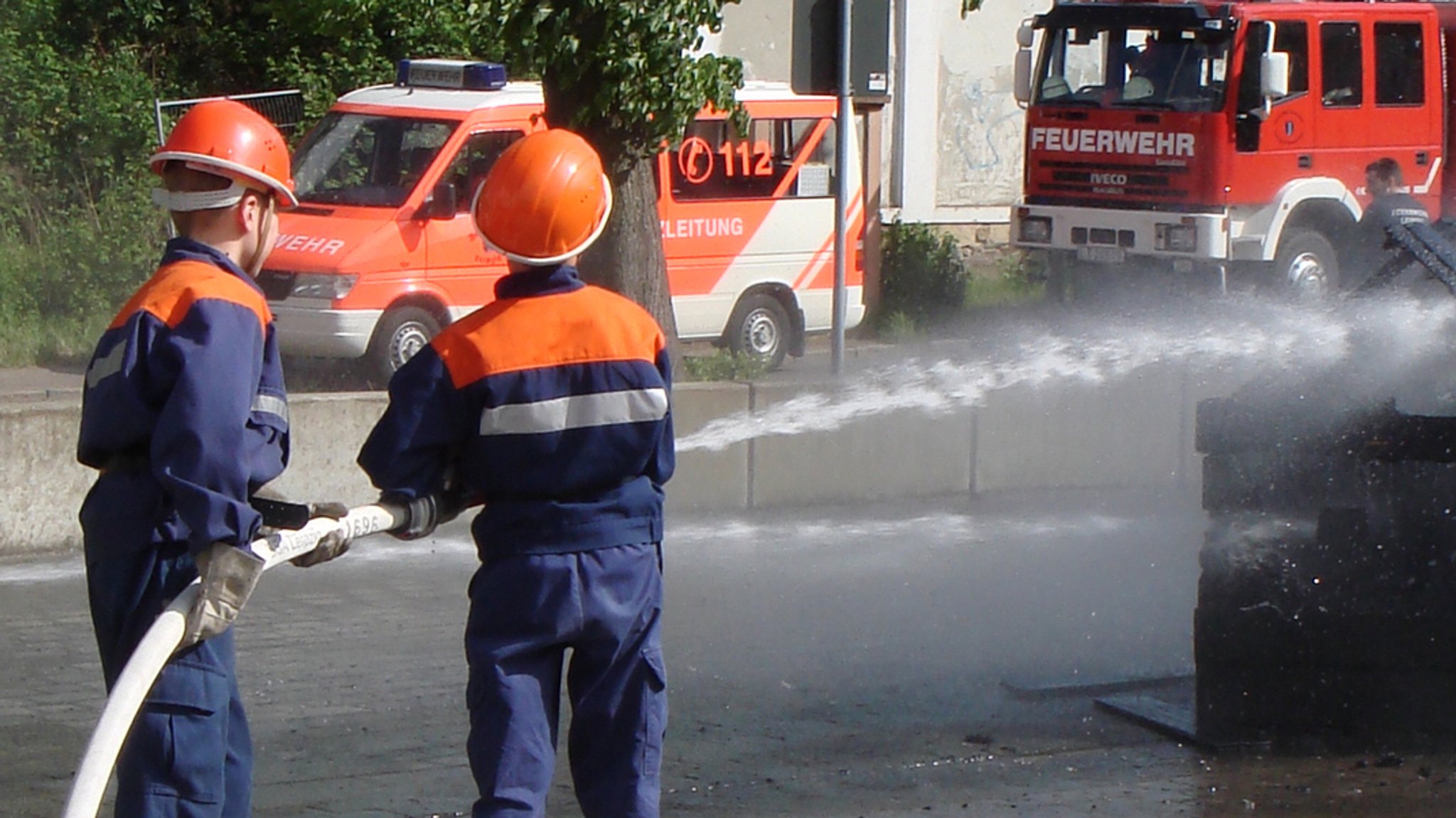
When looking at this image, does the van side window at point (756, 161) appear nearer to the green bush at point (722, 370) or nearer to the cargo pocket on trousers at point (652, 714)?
the green bush at point (722, 370)

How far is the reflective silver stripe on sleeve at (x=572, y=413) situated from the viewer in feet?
12.1

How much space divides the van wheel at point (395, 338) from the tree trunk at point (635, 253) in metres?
1.86

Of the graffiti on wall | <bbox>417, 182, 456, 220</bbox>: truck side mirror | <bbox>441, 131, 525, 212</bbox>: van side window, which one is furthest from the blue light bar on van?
the graffiti on wall

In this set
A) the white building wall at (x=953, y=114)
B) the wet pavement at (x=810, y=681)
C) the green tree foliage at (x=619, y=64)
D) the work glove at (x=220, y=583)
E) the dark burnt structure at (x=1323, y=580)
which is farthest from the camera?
the white building wall at (x=953, y=114)

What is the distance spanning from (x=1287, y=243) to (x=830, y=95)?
622cm

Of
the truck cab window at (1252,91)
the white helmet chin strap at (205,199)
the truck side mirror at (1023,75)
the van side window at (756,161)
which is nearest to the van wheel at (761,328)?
the van side window at (756,161)

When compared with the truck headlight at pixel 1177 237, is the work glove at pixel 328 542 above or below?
above

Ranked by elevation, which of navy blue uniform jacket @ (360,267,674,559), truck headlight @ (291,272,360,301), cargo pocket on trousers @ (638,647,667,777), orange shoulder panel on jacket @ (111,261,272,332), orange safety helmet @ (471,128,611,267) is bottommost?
truck headlight @ (291,272,360,301)

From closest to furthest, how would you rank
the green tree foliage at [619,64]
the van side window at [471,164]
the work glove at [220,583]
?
the work glove at [220,583] < the green tree foliage at [619,64] < the van side window at [471,164]

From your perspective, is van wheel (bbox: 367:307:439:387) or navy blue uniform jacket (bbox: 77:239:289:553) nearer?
navy blue uniform jacket (bbox: 77:239:289:553)

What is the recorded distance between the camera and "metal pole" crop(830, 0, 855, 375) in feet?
37.0

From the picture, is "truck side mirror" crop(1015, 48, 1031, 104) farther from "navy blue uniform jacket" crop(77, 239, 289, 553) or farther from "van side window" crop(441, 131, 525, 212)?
"navy blue uniform jacket" crop(77, 239, 289, 553)

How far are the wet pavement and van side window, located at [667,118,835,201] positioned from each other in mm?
4965

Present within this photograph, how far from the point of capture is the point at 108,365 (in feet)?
12.1
